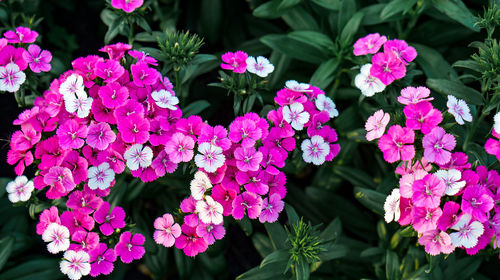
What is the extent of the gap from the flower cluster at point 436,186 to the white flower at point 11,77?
1.88m

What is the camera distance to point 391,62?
2.80 meters

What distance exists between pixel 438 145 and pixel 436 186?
235 millimetres

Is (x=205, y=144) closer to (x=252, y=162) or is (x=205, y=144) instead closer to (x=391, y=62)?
(x=252, y=162)

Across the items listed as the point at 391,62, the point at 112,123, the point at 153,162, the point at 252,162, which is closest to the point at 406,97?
the point at 391,62

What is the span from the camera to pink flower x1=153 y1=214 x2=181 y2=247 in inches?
101

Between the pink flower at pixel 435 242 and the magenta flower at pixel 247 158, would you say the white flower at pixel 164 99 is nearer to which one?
the magenta flower at pixel 247 158

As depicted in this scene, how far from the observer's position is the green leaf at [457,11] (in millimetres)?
3348

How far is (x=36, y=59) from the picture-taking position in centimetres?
286

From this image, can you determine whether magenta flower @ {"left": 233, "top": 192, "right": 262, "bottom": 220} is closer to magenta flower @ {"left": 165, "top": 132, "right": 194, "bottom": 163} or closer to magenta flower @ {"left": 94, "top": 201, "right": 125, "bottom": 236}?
magenta flower @ {"left": 165, "top": 132, "right": 194, "bottom": 163}

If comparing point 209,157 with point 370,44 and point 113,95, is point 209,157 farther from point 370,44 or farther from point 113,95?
point 370,44

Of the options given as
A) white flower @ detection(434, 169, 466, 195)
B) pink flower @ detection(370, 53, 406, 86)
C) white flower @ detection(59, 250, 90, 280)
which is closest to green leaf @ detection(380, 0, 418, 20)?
pink flower @ detection(370, 53, 406, 86)

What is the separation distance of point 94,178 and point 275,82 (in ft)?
5.61

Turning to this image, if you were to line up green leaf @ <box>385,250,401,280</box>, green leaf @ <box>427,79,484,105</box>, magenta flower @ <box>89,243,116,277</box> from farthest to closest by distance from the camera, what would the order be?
green leaf @ <box>385,250,401,280</box>, green leaf @ <box>427,79,484,105</box>, magenta flower @ <box>89,243,116,277</box>

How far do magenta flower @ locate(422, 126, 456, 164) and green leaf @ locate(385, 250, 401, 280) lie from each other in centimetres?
102
